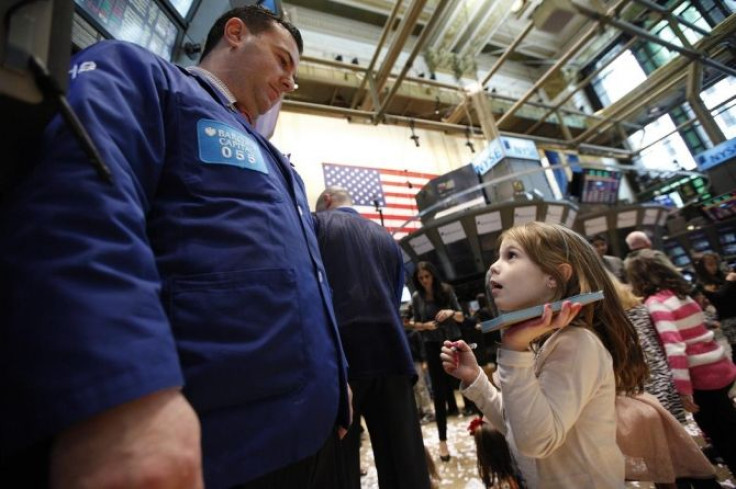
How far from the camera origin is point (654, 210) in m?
6.61

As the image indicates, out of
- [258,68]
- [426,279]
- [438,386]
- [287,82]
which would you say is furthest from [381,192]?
[258,68]

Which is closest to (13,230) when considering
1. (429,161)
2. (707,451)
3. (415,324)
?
(415,324)

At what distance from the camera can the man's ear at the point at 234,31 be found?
978mm

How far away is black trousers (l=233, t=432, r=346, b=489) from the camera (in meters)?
0.63

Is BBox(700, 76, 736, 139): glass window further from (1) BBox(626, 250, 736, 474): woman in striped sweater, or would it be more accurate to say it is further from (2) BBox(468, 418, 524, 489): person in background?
(2) BBox(468, 418, 524, 489): person in background

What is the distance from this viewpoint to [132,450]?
320 millimetres

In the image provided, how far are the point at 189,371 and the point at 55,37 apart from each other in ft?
1.44

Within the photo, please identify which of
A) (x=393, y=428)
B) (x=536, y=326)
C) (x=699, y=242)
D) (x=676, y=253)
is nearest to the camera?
(x=536, y=326)

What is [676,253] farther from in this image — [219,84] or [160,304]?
[160,304]

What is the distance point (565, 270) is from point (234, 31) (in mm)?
1249

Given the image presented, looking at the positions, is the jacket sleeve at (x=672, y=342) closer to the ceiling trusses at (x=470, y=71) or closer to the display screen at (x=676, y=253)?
the ceiling trusses at (x=470, y=71)

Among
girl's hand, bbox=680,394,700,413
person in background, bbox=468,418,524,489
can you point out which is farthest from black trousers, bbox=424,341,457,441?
girl's hand, bbox=680,394,700,413

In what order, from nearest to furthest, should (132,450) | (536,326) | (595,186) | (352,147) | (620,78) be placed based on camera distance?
(132,450) → (536,326) → (595,186) → (352,147) → (620,78)

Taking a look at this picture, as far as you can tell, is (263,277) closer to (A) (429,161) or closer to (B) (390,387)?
(B) (390,387)
